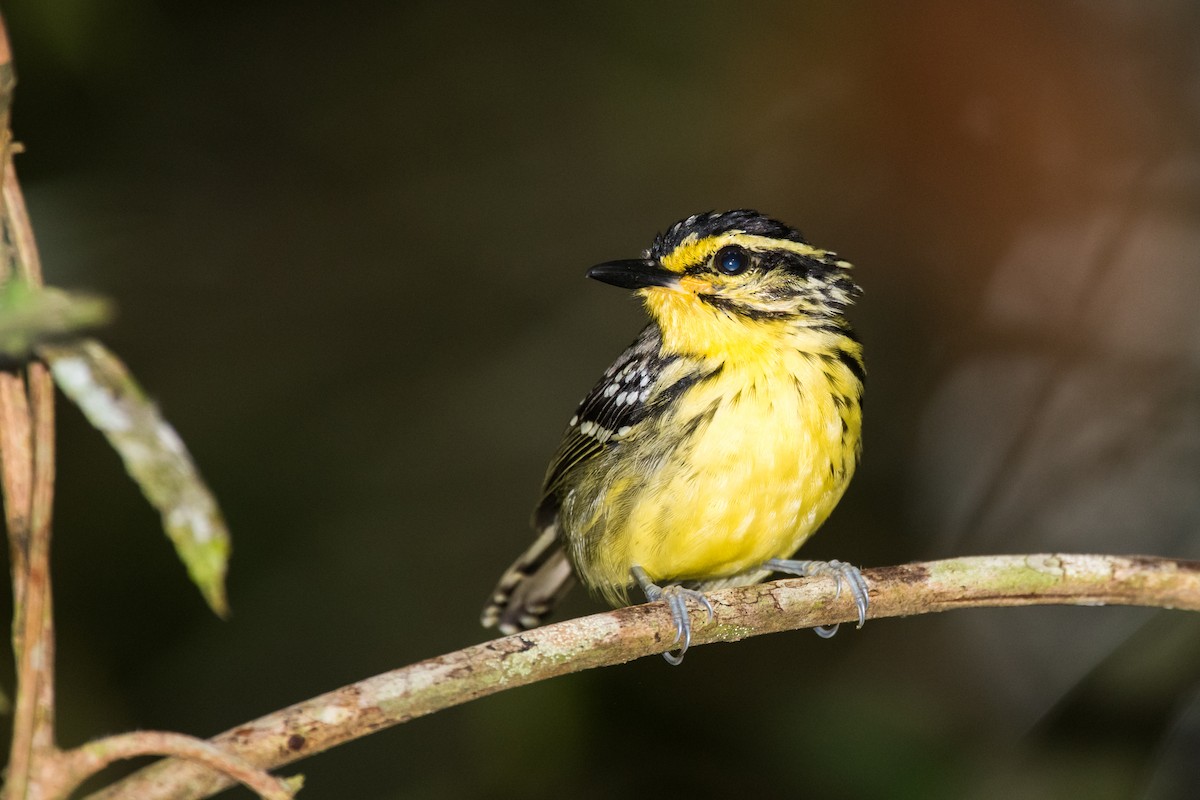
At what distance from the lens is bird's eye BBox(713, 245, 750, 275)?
3066mm

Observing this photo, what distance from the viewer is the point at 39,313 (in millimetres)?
1138

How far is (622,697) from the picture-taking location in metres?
4.45

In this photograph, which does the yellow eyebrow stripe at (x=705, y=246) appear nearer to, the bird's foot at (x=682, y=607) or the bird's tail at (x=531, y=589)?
the bird's foot at (x=682, y=607)

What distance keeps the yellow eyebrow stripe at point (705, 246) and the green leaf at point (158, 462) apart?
1.92m

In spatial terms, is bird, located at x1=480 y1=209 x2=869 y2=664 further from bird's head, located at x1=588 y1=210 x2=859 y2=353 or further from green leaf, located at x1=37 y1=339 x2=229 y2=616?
green leaf, located at x1=37 y1=339 x2=229 y2=616

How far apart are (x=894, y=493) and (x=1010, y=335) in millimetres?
842

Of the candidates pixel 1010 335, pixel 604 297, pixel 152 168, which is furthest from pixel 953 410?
pixel 152 168

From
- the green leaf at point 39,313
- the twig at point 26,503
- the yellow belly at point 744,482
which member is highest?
the green leaf at point 39,313

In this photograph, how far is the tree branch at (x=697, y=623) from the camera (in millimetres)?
1745

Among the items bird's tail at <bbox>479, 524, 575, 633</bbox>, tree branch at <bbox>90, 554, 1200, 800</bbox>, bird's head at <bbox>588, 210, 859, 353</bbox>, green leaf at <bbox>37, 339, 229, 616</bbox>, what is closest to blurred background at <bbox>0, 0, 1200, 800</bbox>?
bird's tail at <bbox>479, 524, 575, 633</bbox>


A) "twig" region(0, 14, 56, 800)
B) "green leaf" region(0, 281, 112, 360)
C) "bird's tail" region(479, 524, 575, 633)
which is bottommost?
"bird's tail" region(479, 524, 575, 633)

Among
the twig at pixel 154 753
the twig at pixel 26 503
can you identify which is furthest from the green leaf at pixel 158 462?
the twig at pixel 154 753

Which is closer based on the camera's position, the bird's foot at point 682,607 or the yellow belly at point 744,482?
the bird's foot at point 682,607

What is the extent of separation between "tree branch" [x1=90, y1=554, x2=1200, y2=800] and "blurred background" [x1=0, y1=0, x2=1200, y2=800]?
1526mm
